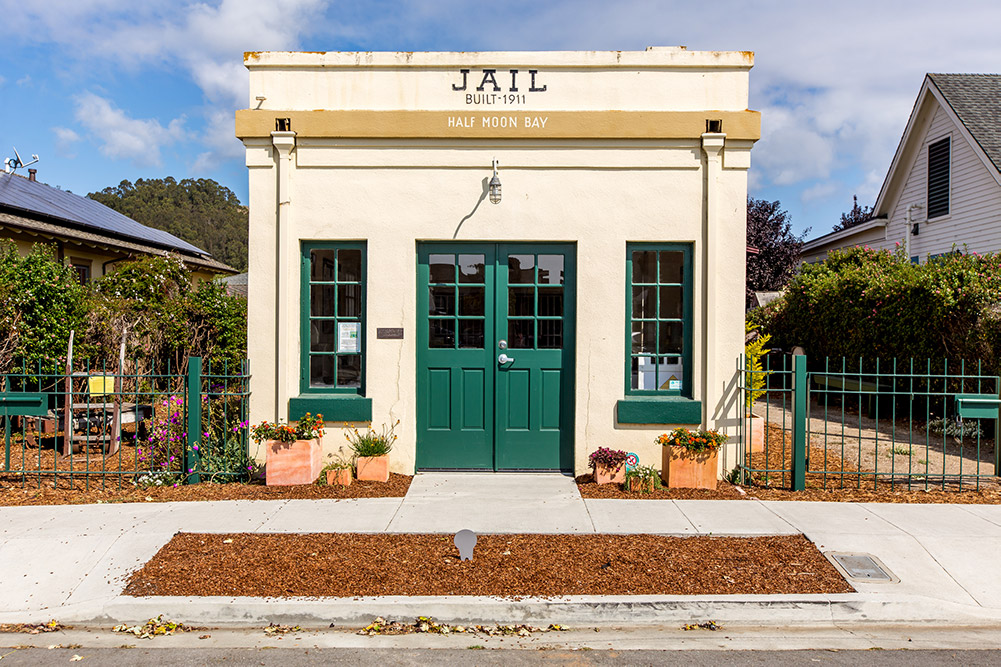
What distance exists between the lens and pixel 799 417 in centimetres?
684

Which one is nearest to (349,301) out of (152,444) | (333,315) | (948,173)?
(333,315)

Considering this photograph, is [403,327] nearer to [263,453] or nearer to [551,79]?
[263,453]

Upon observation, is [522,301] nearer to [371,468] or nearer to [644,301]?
[644,301]

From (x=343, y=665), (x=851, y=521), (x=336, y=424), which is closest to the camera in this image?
(x=343, y=665)

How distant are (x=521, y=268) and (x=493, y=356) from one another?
101cm

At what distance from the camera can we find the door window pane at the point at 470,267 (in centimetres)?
743

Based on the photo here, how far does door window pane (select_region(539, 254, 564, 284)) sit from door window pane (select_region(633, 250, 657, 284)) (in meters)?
0.81

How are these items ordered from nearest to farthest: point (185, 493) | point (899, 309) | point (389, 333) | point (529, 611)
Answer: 1. point (529, 611)
2. point (185, 493)
3. point (389, 333)
4. point (899, 309)

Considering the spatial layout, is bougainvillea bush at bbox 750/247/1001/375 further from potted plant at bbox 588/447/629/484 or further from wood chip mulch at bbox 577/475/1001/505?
potted plant at bbox 588/447/629/484

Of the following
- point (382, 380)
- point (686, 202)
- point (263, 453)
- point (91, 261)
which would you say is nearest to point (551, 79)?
point (686, 202)

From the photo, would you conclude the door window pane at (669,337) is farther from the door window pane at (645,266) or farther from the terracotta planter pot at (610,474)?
the terracotta planter pot at (610,474)

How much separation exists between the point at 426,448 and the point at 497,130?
353 centimetres

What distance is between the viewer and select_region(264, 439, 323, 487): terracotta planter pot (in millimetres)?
6852

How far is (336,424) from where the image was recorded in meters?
7.30
